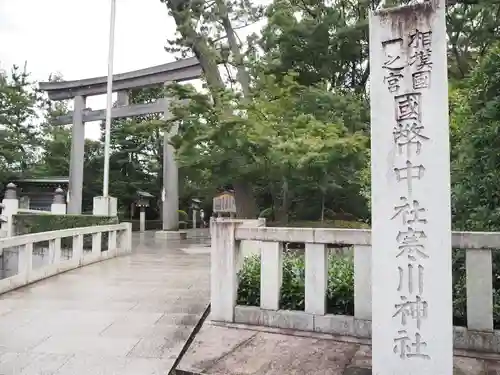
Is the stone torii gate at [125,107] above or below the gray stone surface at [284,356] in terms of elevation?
above

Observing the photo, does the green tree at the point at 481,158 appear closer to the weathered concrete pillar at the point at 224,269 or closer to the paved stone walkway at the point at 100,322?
the weathered concrete pillar at the point at 224,269

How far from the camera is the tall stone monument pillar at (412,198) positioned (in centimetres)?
305

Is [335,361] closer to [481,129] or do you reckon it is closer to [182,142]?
[481,129]

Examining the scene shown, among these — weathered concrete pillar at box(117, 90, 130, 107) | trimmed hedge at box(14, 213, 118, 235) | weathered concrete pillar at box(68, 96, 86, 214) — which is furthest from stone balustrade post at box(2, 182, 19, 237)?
weathered concrete pillar at box(117, 90, 130, 107)

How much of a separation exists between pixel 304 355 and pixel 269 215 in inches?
448

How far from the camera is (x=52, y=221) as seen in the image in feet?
42.7

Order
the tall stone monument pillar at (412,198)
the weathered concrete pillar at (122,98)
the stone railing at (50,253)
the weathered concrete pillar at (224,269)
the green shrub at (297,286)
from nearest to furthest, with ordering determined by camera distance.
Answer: the tall stone monument pillar at (412,198) < the green shrub at (297,286) < the weathered concrete pillar at (224,269) < the stone railing at (50,253) < the weathered concrete pillar at (122,98)

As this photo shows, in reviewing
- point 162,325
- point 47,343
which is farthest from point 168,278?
point 47,343

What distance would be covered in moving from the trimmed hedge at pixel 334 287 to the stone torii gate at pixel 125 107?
12.7 metres

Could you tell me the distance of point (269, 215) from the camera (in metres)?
15.2

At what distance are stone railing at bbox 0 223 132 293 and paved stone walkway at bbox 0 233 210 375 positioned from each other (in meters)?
0.25

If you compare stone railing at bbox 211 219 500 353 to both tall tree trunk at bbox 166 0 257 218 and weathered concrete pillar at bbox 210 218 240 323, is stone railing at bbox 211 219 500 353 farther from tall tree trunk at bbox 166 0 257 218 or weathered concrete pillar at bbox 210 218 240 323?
tall tree trunk at bbox 166 0 257 218

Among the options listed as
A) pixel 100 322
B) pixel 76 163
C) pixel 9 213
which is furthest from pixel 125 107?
pixel 100 322

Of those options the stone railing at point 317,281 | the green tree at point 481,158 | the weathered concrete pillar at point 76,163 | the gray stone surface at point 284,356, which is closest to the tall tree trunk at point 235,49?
the weathered concrete pillar at point 76,163
